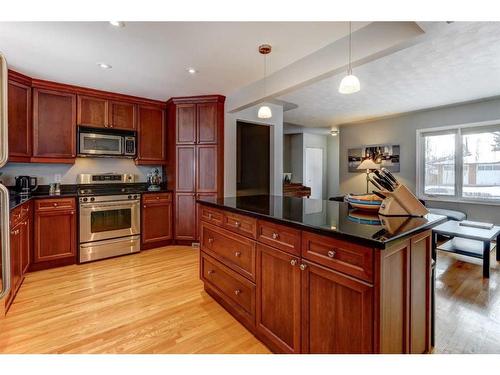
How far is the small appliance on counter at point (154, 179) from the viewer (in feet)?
14.4

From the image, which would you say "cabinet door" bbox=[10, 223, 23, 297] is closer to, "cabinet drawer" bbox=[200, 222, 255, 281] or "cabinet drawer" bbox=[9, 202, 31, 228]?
"cabinet drawer" bbox=[9, 202, 31, 228]

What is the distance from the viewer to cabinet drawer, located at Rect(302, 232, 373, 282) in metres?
1.09

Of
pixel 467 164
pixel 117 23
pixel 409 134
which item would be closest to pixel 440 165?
pixel 467 164

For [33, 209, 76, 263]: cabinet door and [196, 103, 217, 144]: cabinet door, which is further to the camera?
[196, 103, 217, 144]: cabinet door

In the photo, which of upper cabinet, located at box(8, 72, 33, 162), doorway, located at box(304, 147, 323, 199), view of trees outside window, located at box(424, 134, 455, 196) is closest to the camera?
upper cabinet, located at box(8, 72, 33, 162)

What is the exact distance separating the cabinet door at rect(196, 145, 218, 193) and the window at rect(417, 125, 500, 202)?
4.46 metres

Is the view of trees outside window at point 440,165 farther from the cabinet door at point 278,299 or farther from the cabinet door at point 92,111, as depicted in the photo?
the cabinet door at point 92,111

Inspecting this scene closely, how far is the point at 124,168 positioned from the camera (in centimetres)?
421

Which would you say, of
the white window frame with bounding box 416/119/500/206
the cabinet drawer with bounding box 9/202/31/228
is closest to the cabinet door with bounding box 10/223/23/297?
the cabinet drawer with bounding box 9/202/31/228

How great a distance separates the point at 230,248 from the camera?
2027 millimetres

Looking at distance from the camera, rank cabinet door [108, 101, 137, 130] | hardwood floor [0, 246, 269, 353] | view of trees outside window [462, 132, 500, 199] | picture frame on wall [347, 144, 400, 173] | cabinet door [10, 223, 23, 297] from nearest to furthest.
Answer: hardwood floor [0, 246, 269, 353] < cabinet door [10, 223, 23, 297] < cabinet door [108, 101, 137, 130] < view of trees outside window [462, 132, 500, 199] < picture frame on wall [347, 144, 400, 173]

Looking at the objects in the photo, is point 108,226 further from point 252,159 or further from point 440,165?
point 440,165
